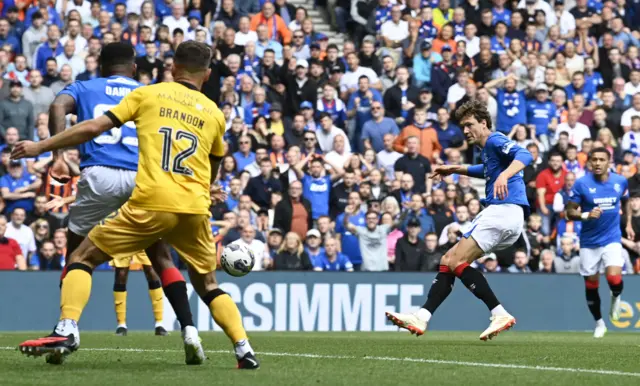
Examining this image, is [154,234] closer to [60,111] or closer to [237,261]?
[237,261]

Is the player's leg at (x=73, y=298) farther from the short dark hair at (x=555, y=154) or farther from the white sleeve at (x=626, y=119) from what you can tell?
the white sleeve at (x=626, y=119)

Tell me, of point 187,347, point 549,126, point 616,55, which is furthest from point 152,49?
point 187,347

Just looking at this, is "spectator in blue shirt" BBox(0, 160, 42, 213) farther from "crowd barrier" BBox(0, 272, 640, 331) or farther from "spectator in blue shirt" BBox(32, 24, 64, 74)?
"spectator in blue shirt" BBox(32, 24, 64, 74)

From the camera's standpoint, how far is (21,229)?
705 inches

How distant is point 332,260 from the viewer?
1933cm

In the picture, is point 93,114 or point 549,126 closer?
point 93,114

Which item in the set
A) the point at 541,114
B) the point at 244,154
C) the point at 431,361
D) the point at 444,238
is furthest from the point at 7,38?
the point at 431,361

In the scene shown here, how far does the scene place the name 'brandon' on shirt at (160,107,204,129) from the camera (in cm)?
776

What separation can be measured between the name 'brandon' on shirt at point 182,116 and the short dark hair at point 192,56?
333 mm

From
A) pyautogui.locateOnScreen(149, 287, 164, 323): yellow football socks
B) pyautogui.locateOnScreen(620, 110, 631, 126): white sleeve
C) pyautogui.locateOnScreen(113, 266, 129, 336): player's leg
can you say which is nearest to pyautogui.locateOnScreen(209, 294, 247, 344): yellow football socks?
pyautogui.locateOnScreen(149, 287, 164, 323): yellow football socks

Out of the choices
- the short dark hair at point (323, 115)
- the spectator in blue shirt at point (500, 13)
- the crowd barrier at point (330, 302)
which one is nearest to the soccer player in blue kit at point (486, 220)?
the crowd barrier at point (330, 302)

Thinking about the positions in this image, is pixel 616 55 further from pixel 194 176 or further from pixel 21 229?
pixel 194 176

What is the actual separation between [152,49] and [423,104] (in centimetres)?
481

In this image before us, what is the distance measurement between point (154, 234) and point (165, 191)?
0.29m
